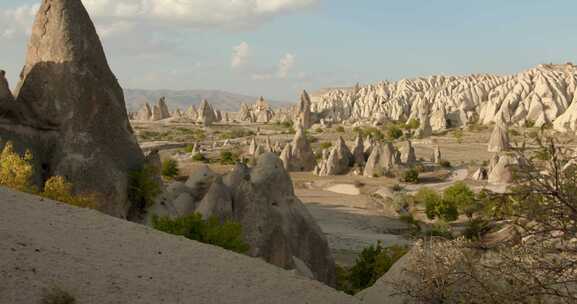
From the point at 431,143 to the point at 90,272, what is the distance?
173ft

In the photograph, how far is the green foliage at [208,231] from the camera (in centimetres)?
1325

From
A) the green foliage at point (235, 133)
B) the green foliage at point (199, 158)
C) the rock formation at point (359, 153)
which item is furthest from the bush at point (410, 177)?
the green foliage at point (235, 133)

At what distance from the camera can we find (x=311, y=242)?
1669cm

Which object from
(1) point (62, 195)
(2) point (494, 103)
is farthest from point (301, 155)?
(2) point (494, 103)

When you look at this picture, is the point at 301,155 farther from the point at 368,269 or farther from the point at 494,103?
the point at 494,103

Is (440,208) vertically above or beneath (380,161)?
beneath

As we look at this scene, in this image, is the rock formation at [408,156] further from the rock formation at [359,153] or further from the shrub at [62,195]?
the shrub at [62,195]

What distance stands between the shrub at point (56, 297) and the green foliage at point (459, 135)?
5449 cm

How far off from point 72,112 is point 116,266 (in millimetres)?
7915

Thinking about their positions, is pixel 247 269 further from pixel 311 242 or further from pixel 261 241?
pixel 311 242

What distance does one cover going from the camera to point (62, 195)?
1367 cm

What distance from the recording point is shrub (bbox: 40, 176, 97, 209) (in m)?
13.5

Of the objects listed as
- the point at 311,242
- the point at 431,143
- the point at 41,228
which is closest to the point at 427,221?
the point at 311,242

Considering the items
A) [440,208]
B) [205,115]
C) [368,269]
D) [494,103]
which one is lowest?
[440,208]
